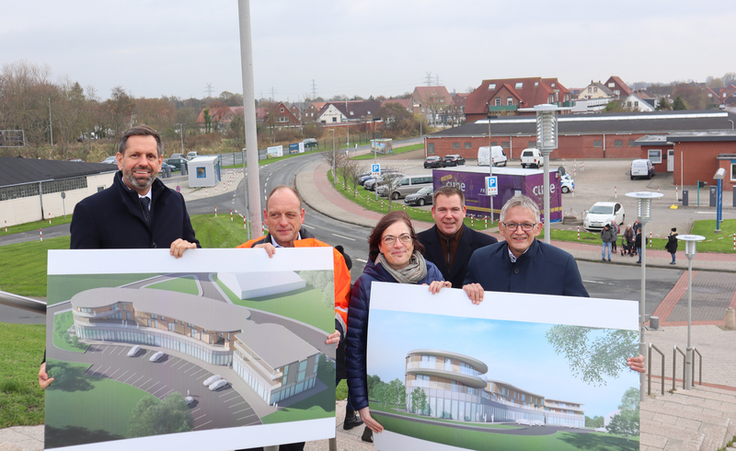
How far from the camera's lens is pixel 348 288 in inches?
169

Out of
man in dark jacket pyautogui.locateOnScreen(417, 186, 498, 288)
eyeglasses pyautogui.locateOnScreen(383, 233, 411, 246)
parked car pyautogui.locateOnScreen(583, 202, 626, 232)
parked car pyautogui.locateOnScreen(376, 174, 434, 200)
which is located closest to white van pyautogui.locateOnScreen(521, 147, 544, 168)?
parked car pyautogui.locateOnScreen(376, 174, 434, 200)

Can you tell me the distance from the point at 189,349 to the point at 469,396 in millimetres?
1810

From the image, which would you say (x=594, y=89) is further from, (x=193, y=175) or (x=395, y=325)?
(x=395, y=325)

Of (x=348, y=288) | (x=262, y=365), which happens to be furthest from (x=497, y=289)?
(x=262, y=365)

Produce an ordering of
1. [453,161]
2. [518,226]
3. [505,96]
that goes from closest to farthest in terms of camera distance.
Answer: [518,226]
[453,161]
[505,96]

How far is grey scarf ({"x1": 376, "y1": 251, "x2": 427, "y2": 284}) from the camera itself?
13.6ft

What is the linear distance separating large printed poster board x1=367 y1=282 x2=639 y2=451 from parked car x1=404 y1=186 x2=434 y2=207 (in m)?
37.3

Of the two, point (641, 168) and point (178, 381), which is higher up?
point (178, 381)

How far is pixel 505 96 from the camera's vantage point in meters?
92.9

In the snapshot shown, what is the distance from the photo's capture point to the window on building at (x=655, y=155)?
52.8 m

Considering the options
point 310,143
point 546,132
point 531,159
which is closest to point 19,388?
point 546,132

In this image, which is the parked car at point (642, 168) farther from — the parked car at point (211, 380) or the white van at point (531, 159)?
the parked car at point (211, 380)

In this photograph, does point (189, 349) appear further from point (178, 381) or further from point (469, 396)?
point (469, 396)

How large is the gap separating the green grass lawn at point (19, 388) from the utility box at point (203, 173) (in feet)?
154
